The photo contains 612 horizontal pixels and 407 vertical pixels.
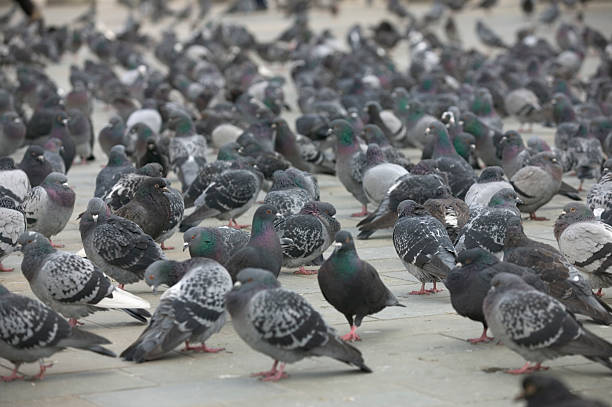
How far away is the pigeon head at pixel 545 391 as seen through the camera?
547 cm

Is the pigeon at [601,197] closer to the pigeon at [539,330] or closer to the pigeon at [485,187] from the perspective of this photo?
the pigeon at [485,187]

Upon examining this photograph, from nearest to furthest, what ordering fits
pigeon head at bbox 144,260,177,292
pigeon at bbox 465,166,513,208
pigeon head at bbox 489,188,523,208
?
pigeon head at bbox 144,260,177,292 < pigeon head at bbox 489,188,523,208 < pigeon at bbox 465,166,513,208

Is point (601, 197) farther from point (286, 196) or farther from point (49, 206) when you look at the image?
point (49, 206)

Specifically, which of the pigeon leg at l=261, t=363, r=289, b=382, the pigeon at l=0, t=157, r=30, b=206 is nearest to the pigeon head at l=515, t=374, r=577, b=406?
the pigeon leg at l=261, t=363, r=289, b=382

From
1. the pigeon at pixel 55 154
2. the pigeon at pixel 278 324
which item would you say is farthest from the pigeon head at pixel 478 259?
the pigeon at pixel 55 154

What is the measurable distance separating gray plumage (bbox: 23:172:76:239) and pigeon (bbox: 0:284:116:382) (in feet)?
14.4

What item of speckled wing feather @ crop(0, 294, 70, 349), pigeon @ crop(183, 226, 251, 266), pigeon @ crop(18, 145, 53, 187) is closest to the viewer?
speckled wing feather @ crop(0, 294, 70, 349)

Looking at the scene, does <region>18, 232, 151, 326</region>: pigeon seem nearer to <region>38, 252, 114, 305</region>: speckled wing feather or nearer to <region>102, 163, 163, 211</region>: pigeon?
<region>38, 252, 114, 305</region>: speckled wing feather

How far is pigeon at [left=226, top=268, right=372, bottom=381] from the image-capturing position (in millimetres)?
7270

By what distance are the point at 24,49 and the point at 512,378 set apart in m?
28.6

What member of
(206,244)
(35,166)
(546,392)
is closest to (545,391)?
(546,392)

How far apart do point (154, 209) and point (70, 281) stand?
9.33 ft

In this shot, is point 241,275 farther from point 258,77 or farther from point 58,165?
point 258,77

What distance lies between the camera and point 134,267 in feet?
31.6
